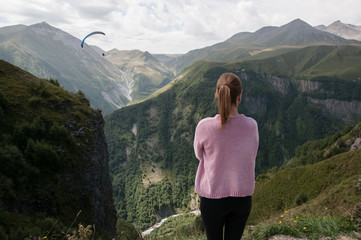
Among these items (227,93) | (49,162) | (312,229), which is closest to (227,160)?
(227,93)

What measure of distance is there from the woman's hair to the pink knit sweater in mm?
128

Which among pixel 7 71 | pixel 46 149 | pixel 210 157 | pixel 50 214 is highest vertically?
pixel 7 71

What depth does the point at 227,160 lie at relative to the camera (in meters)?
3.51

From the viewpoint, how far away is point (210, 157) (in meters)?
3.59

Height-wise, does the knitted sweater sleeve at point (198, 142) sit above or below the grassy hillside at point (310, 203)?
above

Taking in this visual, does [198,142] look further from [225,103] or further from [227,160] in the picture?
[225,103]

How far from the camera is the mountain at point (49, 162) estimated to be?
14992mm

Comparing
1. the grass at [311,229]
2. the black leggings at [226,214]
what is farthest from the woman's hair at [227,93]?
the grass at [311,229]

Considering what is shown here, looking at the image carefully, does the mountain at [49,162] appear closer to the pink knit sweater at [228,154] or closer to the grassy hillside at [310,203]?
the grassy hillside at [310,203]

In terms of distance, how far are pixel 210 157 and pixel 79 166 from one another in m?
20.4

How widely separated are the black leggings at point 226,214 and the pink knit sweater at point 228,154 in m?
0.11

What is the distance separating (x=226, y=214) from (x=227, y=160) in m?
0.85

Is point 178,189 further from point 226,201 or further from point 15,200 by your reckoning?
point 226,201

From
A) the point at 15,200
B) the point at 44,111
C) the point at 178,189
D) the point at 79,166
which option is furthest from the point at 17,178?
the point at 178,189
